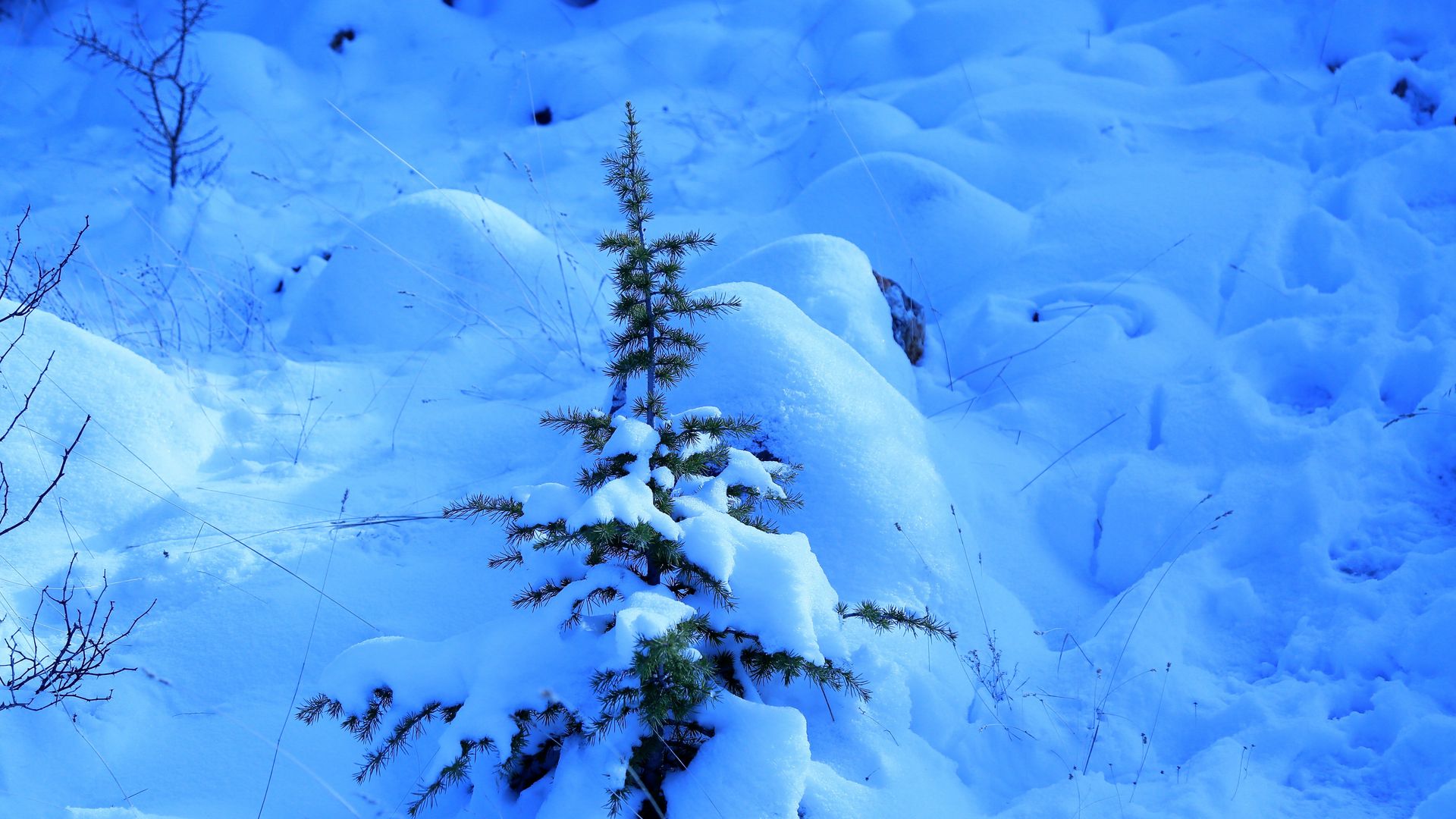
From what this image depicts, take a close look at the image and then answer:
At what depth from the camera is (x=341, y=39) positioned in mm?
7742

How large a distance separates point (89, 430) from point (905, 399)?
2873 mm

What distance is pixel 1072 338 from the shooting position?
157 inches

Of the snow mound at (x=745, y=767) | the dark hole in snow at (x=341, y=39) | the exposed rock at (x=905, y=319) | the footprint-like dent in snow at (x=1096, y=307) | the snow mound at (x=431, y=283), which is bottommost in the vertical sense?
the footprint-like dent in snow at (x=1096, y=307)

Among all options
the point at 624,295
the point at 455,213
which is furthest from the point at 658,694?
the point at 455,213

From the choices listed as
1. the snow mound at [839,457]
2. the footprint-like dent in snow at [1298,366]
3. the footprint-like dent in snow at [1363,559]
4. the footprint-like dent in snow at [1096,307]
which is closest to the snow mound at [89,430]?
the snow mound at [839,457]

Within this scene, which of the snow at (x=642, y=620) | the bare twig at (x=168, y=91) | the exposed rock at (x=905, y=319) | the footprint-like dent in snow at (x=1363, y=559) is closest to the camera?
the snow at (x=642, y=620)

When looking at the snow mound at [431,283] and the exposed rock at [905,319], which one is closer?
the exposed rock at [905,319]

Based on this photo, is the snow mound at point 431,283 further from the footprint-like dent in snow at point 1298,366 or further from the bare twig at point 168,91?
the footprint-like dent in snow at point 1298,366

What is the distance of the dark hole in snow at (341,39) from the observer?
7.70 meters

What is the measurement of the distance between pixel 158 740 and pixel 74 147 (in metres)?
6.12

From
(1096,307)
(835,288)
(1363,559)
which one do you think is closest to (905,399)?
(835,288)

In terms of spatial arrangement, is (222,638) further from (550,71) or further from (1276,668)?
(550,71)

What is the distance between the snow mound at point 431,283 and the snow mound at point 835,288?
1.01m

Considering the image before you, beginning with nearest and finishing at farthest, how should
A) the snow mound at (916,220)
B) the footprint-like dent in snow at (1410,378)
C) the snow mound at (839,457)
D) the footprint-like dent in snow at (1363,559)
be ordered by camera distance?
the snow mound at (839,457)
the footprint-like dent in snow at (1363,559)
the footprint-like dent in snow at (1410,378)
the snow mound at (916,220)
